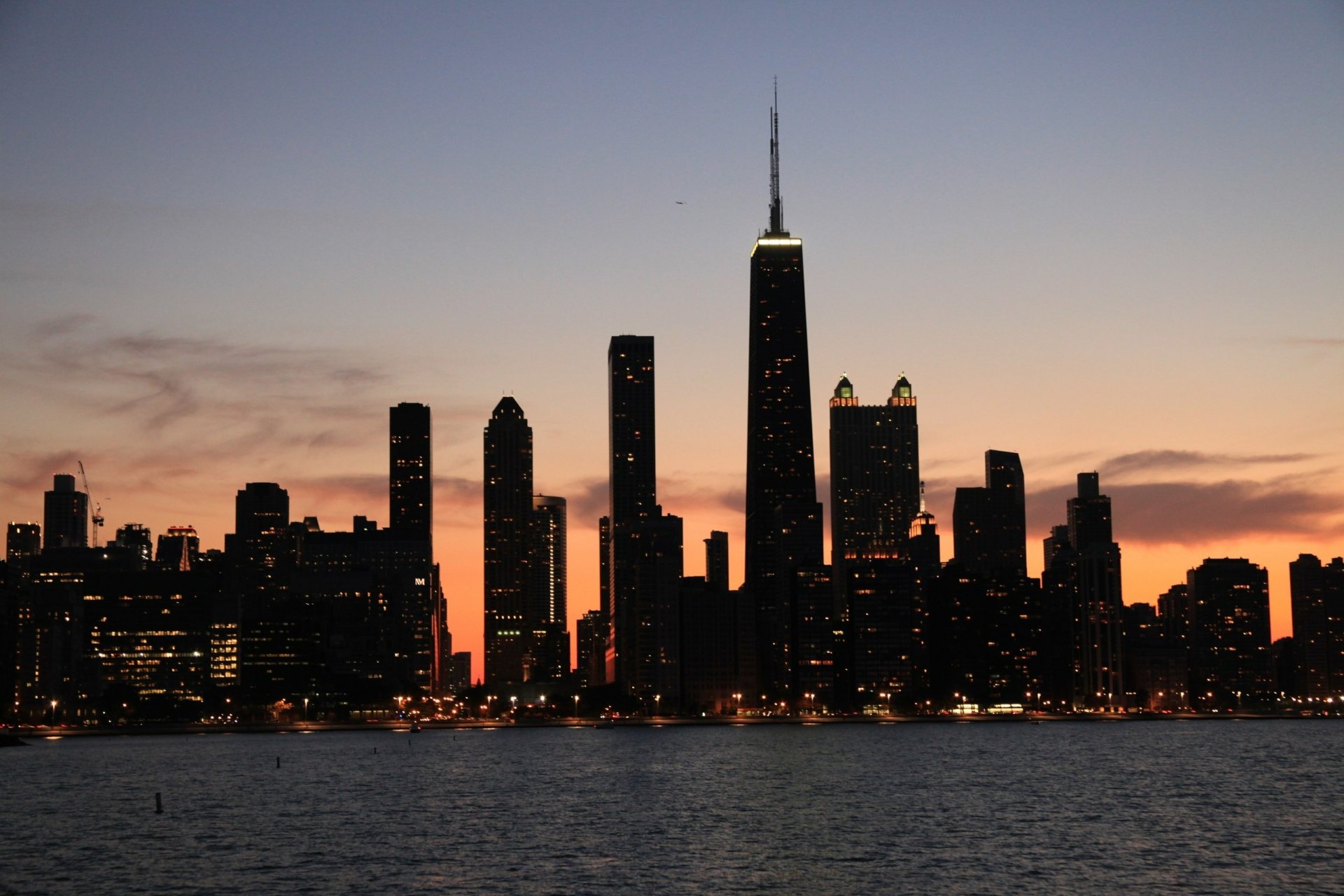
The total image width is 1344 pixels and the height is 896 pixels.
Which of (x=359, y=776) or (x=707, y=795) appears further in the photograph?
(x=359, y=776)

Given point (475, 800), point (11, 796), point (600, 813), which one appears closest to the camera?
point (600, 813)

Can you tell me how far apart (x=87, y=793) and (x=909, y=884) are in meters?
99.6

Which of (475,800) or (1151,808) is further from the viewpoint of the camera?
(475,800)

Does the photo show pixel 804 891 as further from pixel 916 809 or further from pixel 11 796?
pixel 11 796

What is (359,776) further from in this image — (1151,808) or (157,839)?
(1151,808)

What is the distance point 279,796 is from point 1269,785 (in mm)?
96340

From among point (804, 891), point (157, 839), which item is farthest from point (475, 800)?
point (804, 891)

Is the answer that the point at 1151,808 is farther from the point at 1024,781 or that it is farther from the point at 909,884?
the point at 909,884

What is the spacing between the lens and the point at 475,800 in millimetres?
140250

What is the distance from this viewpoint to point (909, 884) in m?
82.8

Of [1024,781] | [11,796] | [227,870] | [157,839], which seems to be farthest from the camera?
[1024,781]

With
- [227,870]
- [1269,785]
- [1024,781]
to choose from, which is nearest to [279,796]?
[227,870]

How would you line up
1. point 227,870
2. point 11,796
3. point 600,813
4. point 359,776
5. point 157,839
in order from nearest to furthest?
point 227,870 < point 157,839 < point 600,813 < point 11,796 < point 359,776

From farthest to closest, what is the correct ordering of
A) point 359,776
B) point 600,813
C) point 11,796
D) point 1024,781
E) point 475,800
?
point 359,776 < point 1024,781 < point 11,796 < point 475,800 < point 600,813
